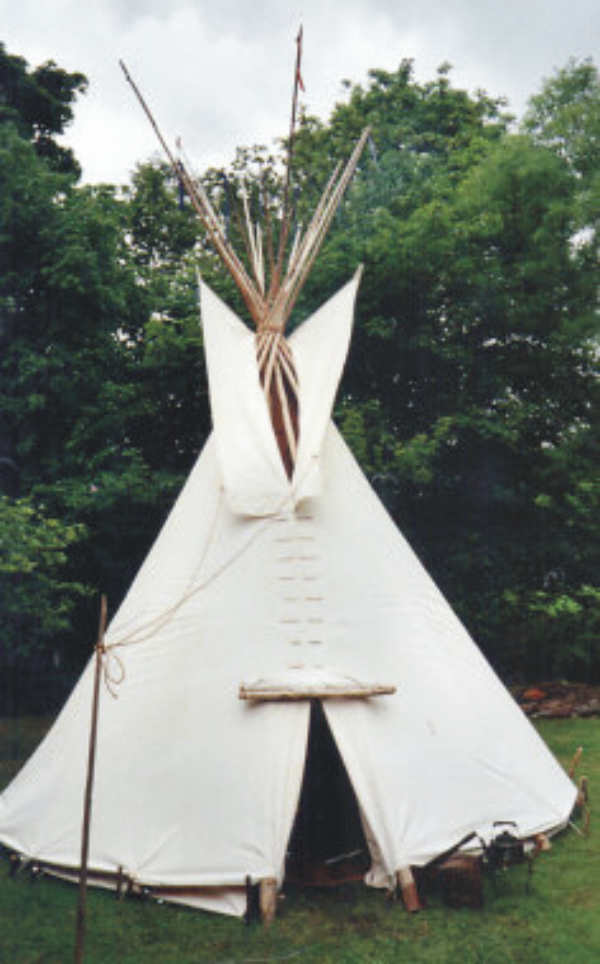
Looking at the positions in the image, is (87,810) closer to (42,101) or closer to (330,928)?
(330,928)

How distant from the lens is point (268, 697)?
5.22 metres

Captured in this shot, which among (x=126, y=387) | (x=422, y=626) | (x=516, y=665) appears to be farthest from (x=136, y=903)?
(x=516, y=665)

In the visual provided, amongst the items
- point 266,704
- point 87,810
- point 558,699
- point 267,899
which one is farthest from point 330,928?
point 558,699

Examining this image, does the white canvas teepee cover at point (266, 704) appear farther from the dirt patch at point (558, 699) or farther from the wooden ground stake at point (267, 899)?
the dirt patch at point (558, 699)

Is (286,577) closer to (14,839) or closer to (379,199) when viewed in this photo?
(14,839)

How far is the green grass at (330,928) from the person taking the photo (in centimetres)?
441

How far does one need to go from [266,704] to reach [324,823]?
139cm

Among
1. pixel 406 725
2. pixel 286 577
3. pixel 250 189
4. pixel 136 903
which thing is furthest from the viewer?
pixel 250 189

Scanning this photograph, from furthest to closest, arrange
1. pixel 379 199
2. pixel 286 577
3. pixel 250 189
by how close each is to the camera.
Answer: pixel 250 189 → pixel 379 199 → pixel 286 577

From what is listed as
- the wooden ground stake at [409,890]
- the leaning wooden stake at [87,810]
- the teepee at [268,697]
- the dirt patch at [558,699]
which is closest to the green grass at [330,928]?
the wooden ground stake at [409,890]

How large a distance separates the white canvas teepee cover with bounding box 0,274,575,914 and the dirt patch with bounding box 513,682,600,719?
509cm

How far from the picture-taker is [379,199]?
13.8m

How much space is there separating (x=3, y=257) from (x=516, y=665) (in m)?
9.35

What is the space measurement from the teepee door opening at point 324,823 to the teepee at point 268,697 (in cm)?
32
